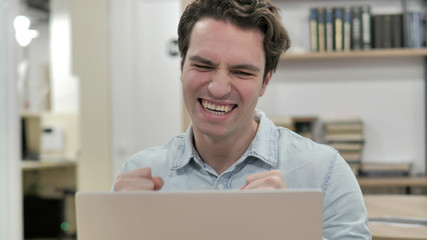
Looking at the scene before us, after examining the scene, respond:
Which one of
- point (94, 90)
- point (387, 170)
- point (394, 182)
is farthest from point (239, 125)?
point (94, 90)

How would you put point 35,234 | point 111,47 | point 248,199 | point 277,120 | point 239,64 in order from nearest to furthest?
point 248,199 < point 239,64 < point 277,120 < point 111,47 < point 35,234

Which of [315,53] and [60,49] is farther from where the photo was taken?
[60,49]

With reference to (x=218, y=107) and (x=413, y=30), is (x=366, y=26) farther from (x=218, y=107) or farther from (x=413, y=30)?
(x=218, y=107)

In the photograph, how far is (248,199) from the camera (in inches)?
31.5

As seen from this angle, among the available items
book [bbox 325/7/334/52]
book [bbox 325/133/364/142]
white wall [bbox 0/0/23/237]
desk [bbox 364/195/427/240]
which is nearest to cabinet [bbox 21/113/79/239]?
white wall [bbox 0/0/23/237]

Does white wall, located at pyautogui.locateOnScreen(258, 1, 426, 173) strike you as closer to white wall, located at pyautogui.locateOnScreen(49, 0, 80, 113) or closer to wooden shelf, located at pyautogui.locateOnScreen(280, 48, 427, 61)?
wooden shelf, located at pyautogui.locateOnScreen(280, 48, 427, 61)

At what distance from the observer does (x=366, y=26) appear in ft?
10.8

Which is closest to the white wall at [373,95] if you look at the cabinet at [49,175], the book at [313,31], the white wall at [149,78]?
the book at [313,31]

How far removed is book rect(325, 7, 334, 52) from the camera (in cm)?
330

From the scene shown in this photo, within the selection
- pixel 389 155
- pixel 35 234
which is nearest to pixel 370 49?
pixel 389 155

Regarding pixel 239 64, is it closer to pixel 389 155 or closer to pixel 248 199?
pixel 248 199

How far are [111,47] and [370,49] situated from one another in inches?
80.0

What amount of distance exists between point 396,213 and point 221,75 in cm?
101

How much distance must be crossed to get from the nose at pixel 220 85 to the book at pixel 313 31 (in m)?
2.27
